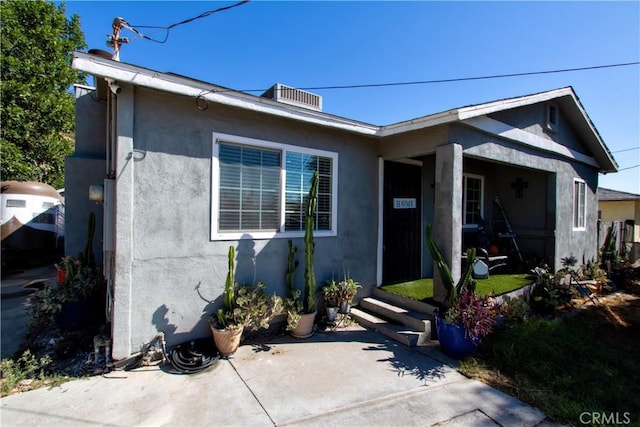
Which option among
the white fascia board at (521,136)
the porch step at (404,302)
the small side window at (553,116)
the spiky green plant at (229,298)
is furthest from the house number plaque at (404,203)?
the small side window at (553,116)

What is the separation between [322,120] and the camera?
15.9 ft

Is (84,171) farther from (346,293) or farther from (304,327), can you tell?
(346,293)

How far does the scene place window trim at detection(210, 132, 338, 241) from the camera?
13.5ft

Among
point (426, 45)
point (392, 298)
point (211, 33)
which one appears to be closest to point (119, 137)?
point (211, 33)

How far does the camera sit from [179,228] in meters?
3.86

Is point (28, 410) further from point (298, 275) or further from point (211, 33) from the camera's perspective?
point (211, 33)

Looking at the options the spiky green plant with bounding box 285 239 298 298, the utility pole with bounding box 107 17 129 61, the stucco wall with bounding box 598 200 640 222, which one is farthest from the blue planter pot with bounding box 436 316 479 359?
the stucco wall with bounding box 598 200 640 222

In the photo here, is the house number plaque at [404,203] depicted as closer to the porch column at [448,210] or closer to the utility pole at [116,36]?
the porch column at [448,210]

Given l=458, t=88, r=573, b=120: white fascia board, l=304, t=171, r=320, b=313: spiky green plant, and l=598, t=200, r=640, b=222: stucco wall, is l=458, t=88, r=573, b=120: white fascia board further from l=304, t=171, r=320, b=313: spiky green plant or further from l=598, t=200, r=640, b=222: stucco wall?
l=598, t=200, r=640, b=222: stucco wall

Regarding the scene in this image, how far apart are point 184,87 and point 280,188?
1911 mm

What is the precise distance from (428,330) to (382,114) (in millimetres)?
5405

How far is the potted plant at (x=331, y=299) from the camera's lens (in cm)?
495

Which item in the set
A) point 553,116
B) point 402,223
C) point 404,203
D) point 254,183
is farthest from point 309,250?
point 553,116

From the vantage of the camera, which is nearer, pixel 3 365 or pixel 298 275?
pixel 3 365
